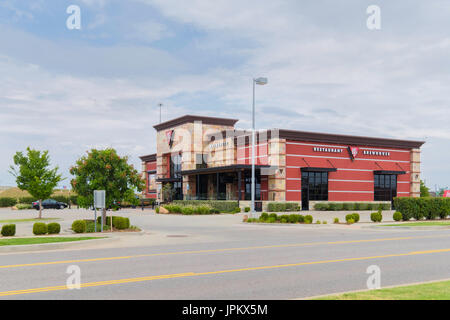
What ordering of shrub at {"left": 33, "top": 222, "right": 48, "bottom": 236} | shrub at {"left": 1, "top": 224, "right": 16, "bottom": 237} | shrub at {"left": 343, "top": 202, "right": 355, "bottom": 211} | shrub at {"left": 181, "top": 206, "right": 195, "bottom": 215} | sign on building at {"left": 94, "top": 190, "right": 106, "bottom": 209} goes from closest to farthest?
shrub at {"left": 1, "top": 224, "right": 16, "bottom": 237} < shrub at {"left": 33, "top": 222, "right": 48, "bottom": 236} < sign on building at {"left": 94, "top": 190, "right": 106, "bottom": 209} < shrub at {"left": 181, "top": 206, "right": 195, "bottom": 215} < shrub at {"left": 343, "top": 202, "right": 355, "bottom": 211}

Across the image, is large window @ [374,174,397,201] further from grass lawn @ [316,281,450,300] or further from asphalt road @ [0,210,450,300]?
grass lawn @ [316,281,450,300]

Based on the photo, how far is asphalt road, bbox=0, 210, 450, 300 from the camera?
830 centimetres

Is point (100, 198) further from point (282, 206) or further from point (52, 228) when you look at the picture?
point (282, 206)

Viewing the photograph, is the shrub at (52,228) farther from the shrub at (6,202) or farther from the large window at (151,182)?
the shrub at (6,202)

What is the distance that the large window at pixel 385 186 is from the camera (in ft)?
183

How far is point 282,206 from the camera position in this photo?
47188 mm

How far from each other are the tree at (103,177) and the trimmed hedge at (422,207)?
18241mm

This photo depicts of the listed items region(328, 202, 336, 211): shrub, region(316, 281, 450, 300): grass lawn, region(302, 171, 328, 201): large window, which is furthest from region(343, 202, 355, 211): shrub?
region(316, 281, 450, 300): grass lawn

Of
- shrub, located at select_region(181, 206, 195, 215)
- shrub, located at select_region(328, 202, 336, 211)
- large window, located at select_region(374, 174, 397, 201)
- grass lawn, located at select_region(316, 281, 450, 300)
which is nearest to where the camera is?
grass lawn, located at select_region(316, 281, 450, 300)

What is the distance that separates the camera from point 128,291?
8289mm

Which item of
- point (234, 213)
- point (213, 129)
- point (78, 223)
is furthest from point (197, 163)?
point (78, 223)

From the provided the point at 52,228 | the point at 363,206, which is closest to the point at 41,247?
the point at 52,228

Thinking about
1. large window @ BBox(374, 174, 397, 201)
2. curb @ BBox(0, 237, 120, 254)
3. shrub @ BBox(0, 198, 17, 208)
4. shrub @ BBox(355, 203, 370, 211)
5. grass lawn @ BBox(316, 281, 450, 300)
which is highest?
large window @ BBox(374, 174, 397, 201)
